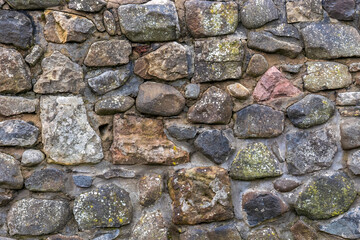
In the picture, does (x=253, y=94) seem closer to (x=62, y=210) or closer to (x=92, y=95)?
(x=92, y=95)

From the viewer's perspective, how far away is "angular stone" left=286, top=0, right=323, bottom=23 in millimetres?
1956

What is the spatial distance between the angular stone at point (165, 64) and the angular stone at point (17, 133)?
60cm

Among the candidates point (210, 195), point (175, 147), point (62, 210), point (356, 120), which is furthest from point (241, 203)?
point (62, 210)

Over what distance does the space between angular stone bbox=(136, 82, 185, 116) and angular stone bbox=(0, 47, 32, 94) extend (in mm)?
571

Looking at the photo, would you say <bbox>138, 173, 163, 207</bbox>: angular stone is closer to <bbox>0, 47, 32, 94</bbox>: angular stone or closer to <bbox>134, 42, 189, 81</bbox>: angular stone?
<bbox>134, 42, 189, 81</bbox>: angular stone

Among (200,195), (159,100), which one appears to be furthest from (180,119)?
(200,195)

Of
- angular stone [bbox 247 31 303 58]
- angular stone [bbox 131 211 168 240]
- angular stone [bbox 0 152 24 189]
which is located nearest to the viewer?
angular stone [bbox 0 152 24 189]

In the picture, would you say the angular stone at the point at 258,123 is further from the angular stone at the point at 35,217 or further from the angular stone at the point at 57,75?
the angular stone at the point at 35,217

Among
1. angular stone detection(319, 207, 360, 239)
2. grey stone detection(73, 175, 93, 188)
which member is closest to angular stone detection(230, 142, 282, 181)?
angular stone detection(319, 207, 360, 239)

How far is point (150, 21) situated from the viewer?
1845mm

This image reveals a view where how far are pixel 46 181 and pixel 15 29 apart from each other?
0.76 m

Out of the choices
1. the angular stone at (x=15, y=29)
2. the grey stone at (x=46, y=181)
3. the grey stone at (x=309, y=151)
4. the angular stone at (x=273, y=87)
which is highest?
the angular stone at (x=15, y=29)

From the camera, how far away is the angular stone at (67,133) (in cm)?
178

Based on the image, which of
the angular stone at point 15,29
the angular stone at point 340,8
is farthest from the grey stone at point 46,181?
the angular stone at point 340,8
